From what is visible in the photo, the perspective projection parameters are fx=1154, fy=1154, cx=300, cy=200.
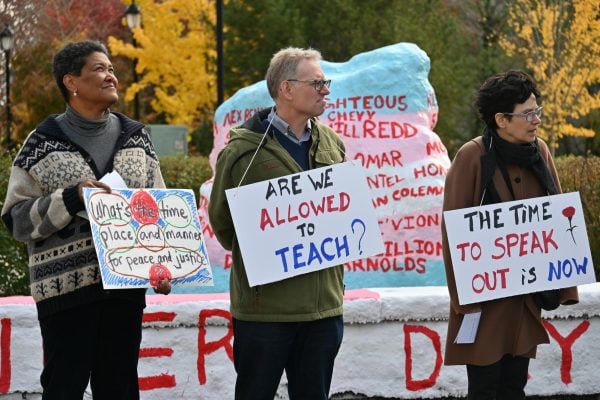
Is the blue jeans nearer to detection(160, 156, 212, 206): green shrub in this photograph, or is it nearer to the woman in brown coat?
the woman in brown coat

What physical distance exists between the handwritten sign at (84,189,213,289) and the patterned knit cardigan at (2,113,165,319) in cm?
10

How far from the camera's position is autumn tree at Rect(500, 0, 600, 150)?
76.5 ft

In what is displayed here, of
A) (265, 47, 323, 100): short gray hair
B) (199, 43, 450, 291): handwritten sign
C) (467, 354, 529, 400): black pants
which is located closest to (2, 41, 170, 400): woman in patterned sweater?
(265, 47, 323, 100): short gray hair

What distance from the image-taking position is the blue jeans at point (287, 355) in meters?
4.47

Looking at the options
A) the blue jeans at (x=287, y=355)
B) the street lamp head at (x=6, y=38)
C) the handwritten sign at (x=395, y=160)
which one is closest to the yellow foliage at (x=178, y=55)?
the street lamp head at (x=6, y=38)

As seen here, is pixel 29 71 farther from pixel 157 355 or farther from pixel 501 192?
pixel 501 192

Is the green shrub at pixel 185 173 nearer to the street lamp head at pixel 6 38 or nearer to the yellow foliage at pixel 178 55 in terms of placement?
the street lamp head at pixel 6 38

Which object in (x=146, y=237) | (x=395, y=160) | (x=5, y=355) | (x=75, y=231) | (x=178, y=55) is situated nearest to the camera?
(x=75, y=231)

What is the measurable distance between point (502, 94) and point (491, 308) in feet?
2.93

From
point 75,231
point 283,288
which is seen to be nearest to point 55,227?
point 75,231

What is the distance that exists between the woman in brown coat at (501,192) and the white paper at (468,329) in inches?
0.8

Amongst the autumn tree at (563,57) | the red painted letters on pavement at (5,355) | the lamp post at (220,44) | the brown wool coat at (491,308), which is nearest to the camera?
the brown wool coat at (491,308)

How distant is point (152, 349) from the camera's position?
6.23m

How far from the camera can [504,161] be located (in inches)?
189
